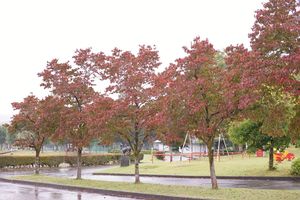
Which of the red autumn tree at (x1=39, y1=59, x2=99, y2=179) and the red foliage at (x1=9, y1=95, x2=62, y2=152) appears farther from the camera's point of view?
the red foliage at (x1=9, y1=95, x2=62, y2=152)

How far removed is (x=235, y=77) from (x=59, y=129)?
45.7ft

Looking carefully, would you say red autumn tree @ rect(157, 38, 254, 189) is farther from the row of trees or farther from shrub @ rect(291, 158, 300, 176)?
shrub @ rect(291, 158, 300, 176)

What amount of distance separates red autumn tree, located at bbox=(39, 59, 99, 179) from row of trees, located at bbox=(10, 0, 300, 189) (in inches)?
2.3

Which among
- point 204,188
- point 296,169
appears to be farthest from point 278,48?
point 296,169

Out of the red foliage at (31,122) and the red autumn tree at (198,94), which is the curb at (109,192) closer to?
the red autumn tree at (198,94)

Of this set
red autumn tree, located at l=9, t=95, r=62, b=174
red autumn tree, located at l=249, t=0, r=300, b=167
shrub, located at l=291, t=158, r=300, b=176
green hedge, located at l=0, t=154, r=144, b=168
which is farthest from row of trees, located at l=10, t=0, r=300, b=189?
green hedge, located at l=0, t=154, r=144, b=168

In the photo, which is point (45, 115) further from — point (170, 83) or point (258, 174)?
point (258, 174)

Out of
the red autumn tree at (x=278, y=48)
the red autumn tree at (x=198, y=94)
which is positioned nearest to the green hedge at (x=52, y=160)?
the red autumn tree at (x=198, y=94)

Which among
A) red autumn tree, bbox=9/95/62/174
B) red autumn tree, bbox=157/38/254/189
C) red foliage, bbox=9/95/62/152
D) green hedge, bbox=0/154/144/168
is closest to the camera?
red autumn tree, bbox=157/38/254/189

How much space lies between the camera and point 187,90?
1731cm

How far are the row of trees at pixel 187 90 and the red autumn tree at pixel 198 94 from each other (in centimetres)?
4

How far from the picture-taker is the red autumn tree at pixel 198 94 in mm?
17297

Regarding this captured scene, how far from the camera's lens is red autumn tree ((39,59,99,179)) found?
2592 cm

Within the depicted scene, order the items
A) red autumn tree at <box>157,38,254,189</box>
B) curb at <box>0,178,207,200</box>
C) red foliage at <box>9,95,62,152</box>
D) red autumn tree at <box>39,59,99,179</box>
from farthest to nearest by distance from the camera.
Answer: red foliage at <box>9,95,62,152</box> < red autumn tree at <box>39,59,99,179</box> < red autumn tree at <box>157,38,254,189</box> < curb at <box>0,178,207,200</box>
